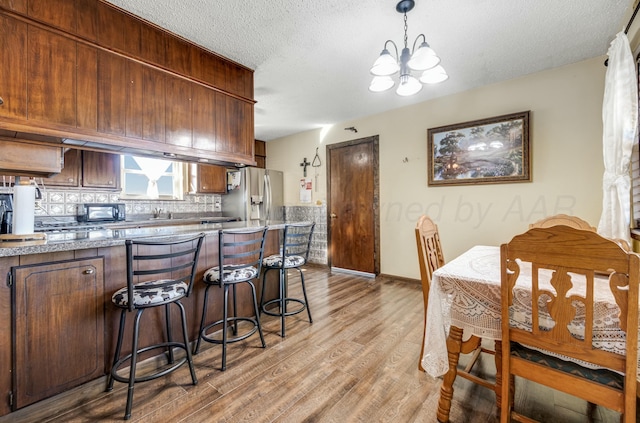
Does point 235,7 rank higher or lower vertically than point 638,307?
higher

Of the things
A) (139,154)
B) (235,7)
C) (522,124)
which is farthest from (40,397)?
(522,124)

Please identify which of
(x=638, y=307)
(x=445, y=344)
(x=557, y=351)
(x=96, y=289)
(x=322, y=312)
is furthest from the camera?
(x=322, y=312)

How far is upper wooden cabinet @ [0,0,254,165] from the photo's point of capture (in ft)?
5.86

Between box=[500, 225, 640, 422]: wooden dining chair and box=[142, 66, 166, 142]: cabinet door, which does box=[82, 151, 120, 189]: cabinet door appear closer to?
box=[142, 66, 166, 142]: cabinet door

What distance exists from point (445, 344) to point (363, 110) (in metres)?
3.53

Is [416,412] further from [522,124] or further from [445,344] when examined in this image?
[522,124]

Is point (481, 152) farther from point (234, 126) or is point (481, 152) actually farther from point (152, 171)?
point (152, 171)

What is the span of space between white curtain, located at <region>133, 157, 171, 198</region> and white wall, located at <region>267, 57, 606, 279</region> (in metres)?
2.97

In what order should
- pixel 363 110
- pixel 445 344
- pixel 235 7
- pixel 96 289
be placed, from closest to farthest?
pixel 445 344
pixel 96 289
pixel 235 7
pixel 363 110

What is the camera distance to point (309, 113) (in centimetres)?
428

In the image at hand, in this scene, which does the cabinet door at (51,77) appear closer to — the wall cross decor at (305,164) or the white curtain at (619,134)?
the wall cross decor at (305,164)

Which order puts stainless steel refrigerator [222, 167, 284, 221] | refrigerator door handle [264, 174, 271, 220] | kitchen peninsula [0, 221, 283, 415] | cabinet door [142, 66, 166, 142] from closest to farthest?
kitchen peninsula [0, 221, 283, 415] → cabinet door [142, 66, 166, 142] → stainless steel refrigerator [222, 167, 284, 221] → refrigerator door handle [264, 174, 271, 220]

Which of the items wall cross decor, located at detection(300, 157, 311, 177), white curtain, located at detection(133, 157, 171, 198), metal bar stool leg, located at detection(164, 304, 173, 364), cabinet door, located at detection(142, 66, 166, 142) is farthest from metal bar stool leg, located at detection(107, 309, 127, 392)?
wall cross decor, located at detection(300, 157, 311, 177)

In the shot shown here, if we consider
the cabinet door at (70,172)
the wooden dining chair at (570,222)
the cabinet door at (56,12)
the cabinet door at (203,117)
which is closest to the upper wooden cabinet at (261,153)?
the cabinet door at (70,172)
